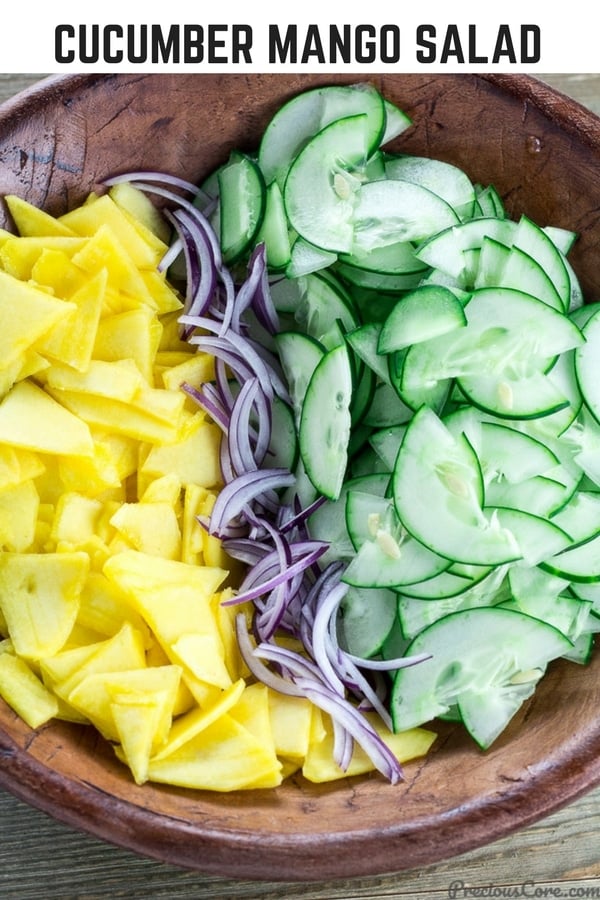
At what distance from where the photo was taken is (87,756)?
6.20 ft

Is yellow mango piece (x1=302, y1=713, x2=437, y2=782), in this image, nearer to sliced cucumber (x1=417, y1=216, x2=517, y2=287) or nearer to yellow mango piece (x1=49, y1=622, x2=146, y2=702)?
yellow mango piece (x1=49, y1=622, x2=146, y2=702)

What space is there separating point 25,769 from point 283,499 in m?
0.82

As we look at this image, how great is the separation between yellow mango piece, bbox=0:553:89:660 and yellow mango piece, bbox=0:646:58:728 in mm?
40

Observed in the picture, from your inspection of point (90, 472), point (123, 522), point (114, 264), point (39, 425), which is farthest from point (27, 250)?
point (123, 522)

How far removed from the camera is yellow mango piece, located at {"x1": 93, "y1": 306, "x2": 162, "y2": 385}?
6.84 ft

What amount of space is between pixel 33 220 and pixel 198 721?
1.15 m

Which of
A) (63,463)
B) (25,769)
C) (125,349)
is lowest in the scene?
(25,769)

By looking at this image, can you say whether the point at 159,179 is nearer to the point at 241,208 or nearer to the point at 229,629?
the point at 241,208

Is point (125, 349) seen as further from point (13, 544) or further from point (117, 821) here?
point (117, 821)

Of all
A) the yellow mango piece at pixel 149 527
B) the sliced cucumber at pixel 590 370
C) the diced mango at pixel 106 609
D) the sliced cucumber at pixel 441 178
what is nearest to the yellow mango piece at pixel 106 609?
the diced mango at pixel 106 609

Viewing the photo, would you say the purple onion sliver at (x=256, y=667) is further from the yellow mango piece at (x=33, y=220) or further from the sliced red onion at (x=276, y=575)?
the yellow mango piece at (x=33, y=220)

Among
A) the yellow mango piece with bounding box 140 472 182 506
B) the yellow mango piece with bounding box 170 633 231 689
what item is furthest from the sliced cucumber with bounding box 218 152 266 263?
the yellow mango piece with bounding box 170 633 231 689

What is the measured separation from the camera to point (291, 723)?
1.99 meters

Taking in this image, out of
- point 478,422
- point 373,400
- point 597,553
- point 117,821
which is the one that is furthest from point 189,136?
point 117,821
